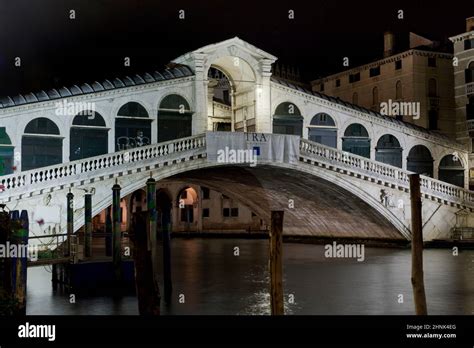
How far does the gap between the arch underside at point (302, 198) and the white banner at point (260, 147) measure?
474 mm

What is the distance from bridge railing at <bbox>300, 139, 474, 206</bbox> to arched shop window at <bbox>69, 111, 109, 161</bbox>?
4392 mm

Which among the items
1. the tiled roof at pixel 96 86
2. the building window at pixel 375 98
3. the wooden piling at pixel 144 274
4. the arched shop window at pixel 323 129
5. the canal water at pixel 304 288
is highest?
the building window at pixel 375 98

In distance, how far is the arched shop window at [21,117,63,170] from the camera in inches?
644

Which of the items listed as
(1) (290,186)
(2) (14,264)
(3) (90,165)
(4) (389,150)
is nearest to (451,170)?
(4) (389,150)

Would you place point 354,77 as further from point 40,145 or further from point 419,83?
point 40,145

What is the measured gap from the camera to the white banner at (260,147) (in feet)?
56.5

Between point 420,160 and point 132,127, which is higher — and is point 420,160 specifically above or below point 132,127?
below

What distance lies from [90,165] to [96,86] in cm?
252

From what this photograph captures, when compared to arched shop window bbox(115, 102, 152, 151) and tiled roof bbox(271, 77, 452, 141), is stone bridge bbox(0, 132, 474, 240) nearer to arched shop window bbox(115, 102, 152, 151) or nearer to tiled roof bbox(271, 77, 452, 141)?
arched shop window bbox(115, 102, 152, 151)

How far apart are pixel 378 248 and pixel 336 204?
152 cm

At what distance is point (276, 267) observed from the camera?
8.01m

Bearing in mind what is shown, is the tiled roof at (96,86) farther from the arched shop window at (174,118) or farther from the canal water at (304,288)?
the canal water at (304,288)

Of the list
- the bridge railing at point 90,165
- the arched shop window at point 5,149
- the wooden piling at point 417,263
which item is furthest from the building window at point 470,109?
the wooden piling at point 417,263
